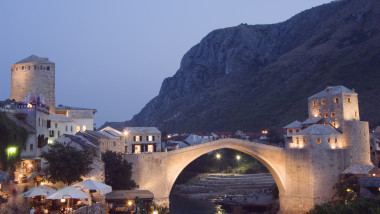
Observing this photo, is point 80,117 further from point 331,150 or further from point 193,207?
point 331,150

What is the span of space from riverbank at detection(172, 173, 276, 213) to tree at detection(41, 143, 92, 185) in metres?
25.5

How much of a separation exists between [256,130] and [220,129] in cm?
1156

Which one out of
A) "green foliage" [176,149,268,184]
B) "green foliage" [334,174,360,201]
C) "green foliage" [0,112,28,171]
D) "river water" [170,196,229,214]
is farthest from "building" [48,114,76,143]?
"green foliage" [176,149,268,184]

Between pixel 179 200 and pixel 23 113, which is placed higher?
pixel 23 113

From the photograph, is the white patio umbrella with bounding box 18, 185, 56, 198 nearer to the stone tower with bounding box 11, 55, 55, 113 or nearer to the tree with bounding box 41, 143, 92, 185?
the tree with bounding box 41, 143, 92, 185

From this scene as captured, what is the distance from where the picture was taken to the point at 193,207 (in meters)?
44.6

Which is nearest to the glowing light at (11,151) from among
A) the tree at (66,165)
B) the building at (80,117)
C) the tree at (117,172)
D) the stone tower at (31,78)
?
the tree at (66,165)

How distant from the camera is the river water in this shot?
42156 millimetres

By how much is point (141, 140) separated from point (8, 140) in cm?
2708

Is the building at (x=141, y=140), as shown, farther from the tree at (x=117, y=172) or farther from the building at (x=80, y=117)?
the tree at (x=117, y=172)

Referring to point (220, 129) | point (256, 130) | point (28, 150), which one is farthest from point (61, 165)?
point (220, 129)

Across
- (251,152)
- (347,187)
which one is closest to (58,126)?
(251,152)

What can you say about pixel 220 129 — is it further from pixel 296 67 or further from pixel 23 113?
pixel 23 113

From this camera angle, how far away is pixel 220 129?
87688 millimetres
